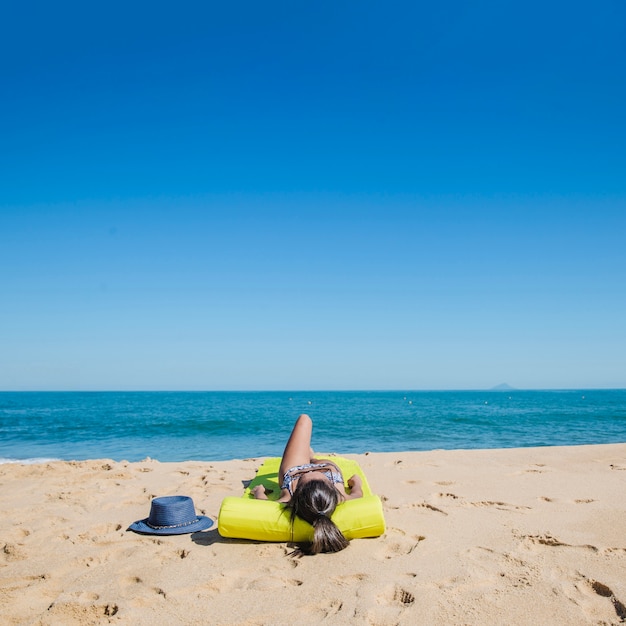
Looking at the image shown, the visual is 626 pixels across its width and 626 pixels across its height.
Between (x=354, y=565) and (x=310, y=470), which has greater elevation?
(x=310, y=470)

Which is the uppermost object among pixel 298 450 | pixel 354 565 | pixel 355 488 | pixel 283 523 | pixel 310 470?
pixel 298 450

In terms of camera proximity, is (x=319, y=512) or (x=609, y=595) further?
(x=319, y=512)

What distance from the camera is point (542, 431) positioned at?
22.3m

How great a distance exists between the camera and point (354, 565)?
3.96 m

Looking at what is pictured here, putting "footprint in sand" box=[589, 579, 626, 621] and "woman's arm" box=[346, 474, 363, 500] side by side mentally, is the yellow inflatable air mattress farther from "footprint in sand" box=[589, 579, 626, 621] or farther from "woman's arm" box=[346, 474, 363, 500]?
"footprint in sand" box=[589, 579, 626, 621]

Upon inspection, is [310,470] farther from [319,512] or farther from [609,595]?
[609,595]

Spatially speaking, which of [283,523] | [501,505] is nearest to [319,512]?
[283,523]

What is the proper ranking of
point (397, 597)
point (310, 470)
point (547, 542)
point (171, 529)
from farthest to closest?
point (310, 470) < point (171, 529) < point (547, 542) < point (397, 597)

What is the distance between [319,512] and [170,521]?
5.31 ft

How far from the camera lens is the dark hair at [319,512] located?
13.9 feet

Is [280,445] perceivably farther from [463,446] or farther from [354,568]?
[354,568]

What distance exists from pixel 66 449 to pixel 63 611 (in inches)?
604

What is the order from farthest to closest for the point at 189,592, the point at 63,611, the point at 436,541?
the point at 436,541 < the point at 189,592 < the point at 63,611

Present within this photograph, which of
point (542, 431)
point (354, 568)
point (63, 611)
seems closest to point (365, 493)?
point (354, 568)
